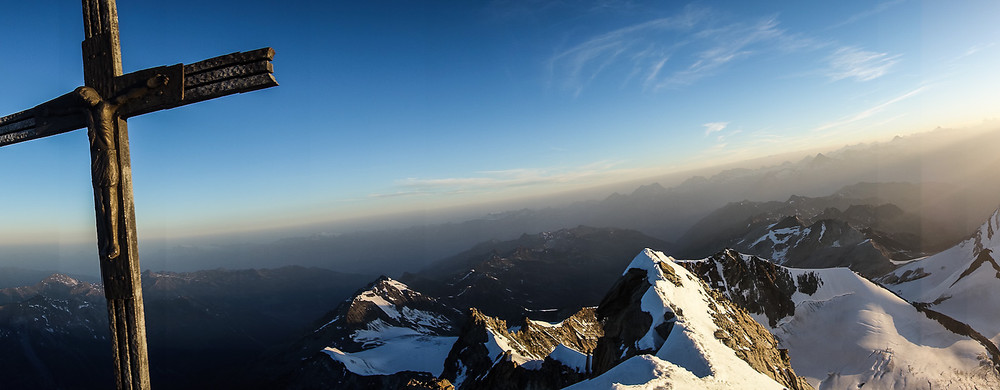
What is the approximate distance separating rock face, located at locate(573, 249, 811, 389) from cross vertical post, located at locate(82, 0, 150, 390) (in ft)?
39.9

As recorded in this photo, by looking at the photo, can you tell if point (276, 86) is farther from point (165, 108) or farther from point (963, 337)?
point (963, 337)

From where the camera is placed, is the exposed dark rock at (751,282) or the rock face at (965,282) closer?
the rock face at (965,282)

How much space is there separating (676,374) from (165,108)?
14.7 metres

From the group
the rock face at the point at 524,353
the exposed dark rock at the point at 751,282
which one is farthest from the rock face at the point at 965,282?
the rock face at the point at 524,353

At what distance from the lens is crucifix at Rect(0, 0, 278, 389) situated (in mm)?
4230

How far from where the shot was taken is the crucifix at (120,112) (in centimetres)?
423

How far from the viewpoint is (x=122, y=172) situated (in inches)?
177

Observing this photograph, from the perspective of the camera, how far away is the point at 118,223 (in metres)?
4.45

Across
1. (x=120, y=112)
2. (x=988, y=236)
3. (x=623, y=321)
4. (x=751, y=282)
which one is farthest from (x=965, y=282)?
(x=120, y=112)

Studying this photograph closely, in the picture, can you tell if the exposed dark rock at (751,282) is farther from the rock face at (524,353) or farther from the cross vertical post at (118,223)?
the cross vertical post at (118,223)

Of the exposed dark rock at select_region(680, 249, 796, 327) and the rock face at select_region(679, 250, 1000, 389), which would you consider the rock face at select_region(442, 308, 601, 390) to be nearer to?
the exposed dark rock at select_region(680, 249, 796, 327)

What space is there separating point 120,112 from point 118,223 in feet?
4.64

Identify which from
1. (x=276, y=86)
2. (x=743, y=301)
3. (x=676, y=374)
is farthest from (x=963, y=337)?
(x=276, y=86)

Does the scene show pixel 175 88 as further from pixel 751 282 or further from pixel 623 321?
pixel 751 282
